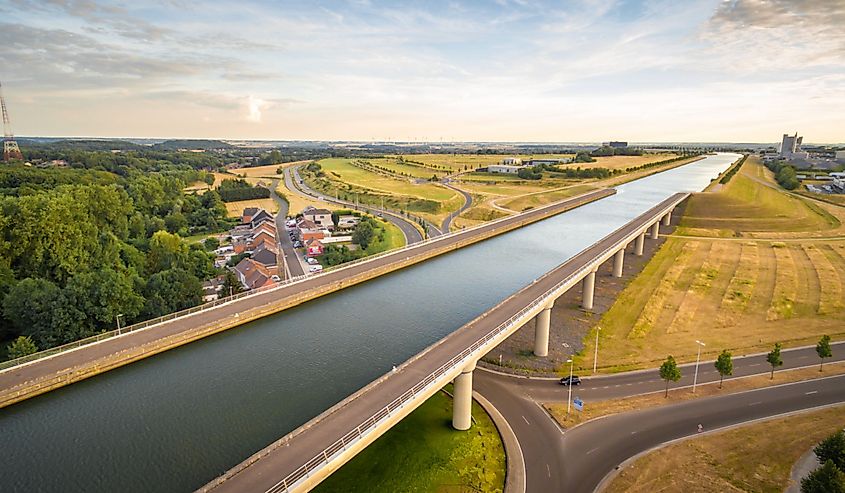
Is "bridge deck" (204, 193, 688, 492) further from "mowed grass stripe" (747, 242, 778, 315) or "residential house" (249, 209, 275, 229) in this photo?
"residential house" (249, 209, 275, 229)

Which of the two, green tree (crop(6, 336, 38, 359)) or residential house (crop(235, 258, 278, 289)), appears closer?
green tree (crop(6, 336, 38, 359))

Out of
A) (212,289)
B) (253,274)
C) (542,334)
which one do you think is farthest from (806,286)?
(212,289)

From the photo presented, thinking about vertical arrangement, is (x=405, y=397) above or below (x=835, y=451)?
above

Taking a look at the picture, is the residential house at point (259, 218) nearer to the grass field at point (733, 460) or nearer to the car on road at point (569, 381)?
the car on road at point (569, 381)

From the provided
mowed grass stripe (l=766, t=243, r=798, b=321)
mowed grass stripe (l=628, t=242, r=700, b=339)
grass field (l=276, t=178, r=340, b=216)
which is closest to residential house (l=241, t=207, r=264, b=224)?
grass field (l=276, t=178, r=340, b=216)

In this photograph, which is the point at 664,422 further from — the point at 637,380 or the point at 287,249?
the point at 287,249
